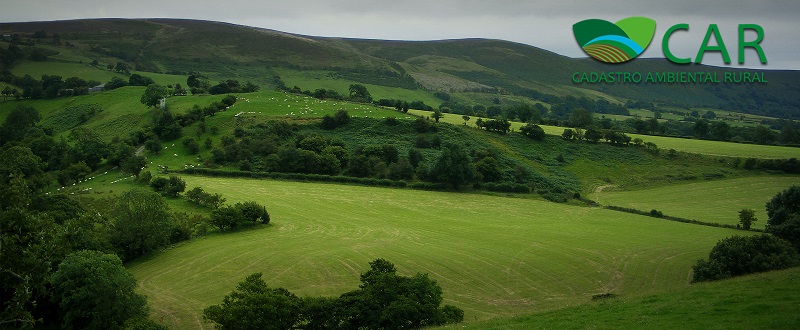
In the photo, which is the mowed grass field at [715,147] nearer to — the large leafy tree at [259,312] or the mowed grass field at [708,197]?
the mowed grass field at [708,197]

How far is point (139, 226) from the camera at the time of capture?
4959 cm

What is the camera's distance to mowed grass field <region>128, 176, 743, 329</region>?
4062cm

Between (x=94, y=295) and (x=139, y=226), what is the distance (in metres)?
15.8

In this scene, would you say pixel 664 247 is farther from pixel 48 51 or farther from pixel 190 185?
pixel 48 51

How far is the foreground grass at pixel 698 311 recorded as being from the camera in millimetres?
20000

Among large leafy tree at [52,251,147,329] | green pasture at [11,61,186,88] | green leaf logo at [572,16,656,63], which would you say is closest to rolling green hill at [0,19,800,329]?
large leafy tree at [52,251,147,329]

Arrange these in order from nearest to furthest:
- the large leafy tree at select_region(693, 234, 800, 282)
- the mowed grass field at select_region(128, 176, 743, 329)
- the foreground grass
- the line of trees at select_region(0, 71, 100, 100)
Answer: the foreground grass
the large leafy tree at select_region(693, 234, 800, 282)
the mowed grass field at select_region(128, 176, 743, 329)
the line of trees at select_region(0, 71, 100, 100)

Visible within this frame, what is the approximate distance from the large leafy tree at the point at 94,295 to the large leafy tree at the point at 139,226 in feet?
39.6

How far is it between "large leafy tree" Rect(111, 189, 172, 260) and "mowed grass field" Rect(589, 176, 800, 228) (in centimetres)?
5908

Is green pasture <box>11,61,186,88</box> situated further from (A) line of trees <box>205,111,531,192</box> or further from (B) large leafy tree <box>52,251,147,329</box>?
(B) large leafy tree <box>52,251,147,329</box>

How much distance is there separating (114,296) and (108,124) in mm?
90433

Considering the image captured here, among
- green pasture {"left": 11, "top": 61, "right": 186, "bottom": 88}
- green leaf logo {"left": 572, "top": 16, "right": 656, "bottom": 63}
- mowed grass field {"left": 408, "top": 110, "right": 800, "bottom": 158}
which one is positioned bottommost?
green pasture {"left": 11, "top": 61, "right": 186, "bottom": 88}

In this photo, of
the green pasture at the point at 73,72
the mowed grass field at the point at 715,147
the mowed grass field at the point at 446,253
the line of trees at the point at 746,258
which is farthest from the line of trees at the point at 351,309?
the green pasture at the point at 73,72

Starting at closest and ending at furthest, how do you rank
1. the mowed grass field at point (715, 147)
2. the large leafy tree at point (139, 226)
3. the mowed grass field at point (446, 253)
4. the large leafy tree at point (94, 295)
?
the large leafy tree at point (94, 295), the mowed grass field at point (446, 253), the large leafy tree at point (139, 226), the mowed grass field at point (715, 147)
